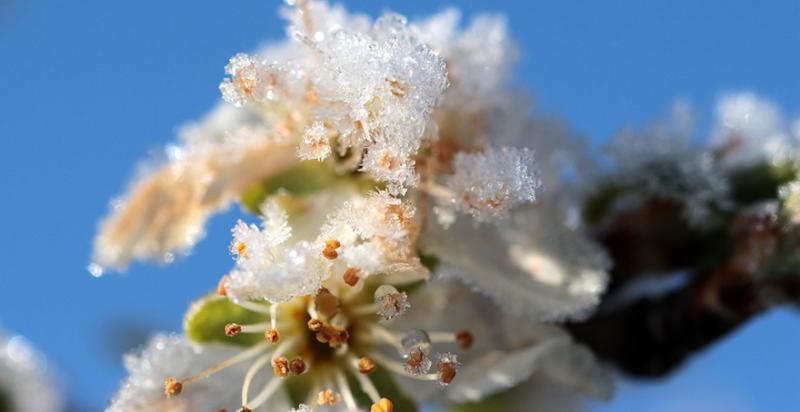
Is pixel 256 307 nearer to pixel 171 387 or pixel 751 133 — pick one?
pixel 171 387

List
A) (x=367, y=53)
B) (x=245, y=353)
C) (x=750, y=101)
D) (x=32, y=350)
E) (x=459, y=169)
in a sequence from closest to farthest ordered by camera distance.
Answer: (x=367, y=53) < (x=459, y=169) < (x=245, y=353) < (x=750, y=101) < (x=32, y=350)

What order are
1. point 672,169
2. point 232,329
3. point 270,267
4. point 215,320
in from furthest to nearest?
point 672,169 < point 215,320 < point 232,329 < point 270,267

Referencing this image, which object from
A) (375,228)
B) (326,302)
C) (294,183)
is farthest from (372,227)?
(294,183)

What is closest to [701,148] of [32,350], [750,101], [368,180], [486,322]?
[750,101]

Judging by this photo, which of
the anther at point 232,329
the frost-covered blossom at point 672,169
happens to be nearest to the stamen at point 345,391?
the anther at point 232,329

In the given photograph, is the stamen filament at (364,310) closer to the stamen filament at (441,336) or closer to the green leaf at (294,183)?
the stamen filament at (441,336)

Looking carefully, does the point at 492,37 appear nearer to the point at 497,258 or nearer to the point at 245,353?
the point at 497,258
